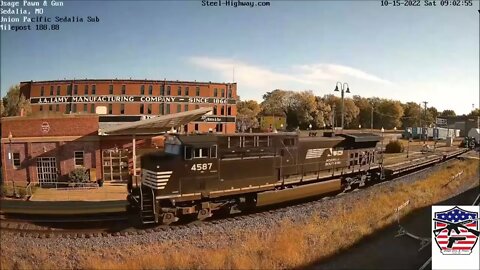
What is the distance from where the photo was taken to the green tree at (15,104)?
13.0 m

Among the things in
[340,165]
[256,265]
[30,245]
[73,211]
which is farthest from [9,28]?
[340,165]

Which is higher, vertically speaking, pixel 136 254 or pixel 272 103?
pixel 272 103

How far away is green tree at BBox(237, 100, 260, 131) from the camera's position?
2523 centimetres

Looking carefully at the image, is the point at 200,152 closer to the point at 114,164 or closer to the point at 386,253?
the point at 386,253

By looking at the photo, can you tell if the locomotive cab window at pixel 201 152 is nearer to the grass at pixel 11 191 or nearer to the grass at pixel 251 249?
the grass at pixel 251 249

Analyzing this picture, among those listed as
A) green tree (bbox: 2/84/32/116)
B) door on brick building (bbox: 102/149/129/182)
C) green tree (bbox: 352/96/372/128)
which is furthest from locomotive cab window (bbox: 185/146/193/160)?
green tree (bbox: 352/96/372/128)

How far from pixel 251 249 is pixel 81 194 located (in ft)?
32.1

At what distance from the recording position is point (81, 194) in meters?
13.6

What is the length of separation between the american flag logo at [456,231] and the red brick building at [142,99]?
11.2 m

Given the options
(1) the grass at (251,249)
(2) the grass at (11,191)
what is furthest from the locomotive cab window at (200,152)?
(2) the grass at (11,191)

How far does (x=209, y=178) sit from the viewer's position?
933cm

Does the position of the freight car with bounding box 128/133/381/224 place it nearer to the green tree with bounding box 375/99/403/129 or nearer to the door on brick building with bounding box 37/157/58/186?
the door on brick building with bounding box 37/157/58/186

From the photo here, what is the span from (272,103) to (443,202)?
543 inches

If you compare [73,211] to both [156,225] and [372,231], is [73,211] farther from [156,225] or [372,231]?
[372,231]
